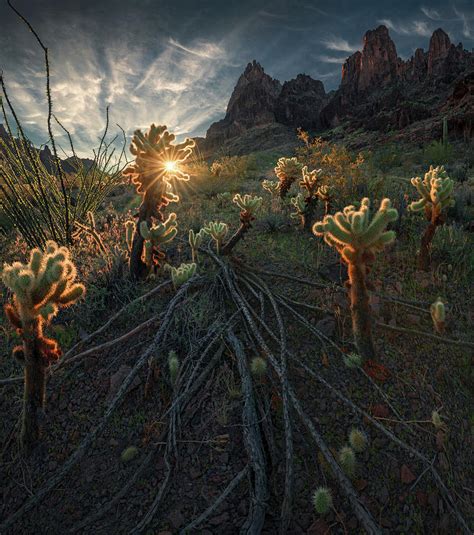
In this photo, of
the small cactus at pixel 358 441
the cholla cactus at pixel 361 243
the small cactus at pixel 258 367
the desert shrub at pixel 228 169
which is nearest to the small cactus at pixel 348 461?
the small cactus at pixel 358 441

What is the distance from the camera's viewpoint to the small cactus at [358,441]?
6.70 feet

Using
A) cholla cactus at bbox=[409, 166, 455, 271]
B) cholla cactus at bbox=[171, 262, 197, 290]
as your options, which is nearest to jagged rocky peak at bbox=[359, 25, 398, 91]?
cholla cactus at bbox=[409, 166, 455, 271]

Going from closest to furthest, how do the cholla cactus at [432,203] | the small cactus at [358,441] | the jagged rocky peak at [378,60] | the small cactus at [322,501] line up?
the small cactus at [322,501] < the small cactus at [358,441] < the cholla cactus at [432,203] < the jagged rocky peak at [378,60]

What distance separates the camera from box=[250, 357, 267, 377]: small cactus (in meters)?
2.44

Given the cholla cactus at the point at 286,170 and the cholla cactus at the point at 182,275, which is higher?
the cholla cactus at the point at 286,170

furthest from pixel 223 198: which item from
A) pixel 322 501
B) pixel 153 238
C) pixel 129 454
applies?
pixel 322 501

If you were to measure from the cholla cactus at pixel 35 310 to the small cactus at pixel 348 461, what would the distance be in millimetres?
2003

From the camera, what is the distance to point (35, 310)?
6.86ft

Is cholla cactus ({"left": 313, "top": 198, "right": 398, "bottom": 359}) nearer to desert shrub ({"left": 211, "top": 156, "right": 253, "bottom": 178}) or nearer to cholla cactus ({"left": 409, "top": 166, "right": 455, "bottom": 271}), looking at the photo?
cholla cactus ({"left": 409, "top": 166, "right": 455, "bottom": 271})

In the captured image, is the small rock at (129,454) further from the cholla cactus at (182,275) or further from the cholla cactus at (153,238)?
the cholla cactus at (153,238)

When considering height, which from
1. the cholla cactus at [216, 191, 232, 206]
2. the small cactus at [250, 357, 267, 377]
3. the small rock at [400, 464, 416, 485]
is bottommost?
the small rock at [400, 464, 416, 485]

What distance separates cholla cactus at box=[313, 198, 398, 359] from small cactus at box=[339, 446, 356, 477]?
2.81 ft

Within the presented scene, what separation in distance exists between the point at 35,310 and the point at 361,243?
2.37m

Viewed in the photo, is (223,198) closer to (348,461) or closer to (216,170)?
(216,170)
